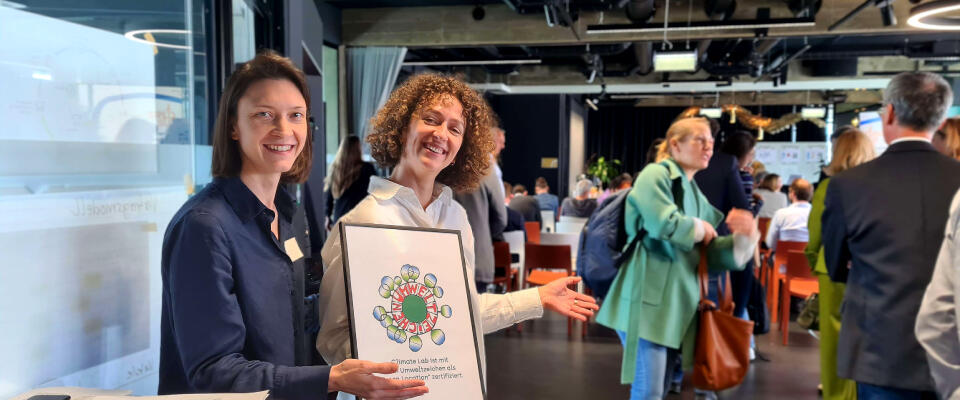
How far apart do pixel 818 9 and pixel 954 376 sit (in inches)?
289

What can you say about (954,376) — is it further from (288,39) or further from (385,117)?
(288,39)

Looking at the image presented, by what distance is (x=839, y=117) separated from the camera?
1836 centimetres

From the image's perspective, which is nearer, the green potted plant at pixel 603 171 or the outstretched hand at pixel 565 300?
the outstretched hand at pixel 565 300

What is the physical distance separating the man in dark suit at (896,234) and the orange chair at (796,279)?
311 centimetres

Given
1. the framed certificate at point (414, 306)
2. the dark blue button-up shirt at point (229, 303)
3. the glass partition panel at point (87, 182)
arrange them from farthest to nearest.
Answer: the glass partition panel at point (87, 182) < the framed certificate at point (414, 306) < the dark blue button-up shirt at point (229, 303)

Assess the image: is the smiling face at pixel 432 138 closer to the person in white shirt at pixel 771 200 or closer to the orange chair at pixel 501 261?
the orange chair at pixel 501 261

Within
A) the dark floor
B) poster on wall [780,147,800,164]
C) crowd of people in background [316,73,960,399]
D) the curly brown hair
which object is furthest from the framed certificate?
poster on wall [780,147,800,164]

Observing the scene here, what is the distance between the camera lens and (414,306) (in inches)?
49.1

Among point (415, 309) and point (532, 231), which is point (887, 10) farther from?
point (415, 309)

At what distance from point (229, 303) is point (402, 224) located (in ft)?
1.46

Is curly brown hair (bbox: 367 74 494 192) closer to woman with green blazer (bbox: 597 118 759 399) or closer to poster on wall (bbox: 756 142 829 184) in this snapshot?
woman with green blazer (bbox: 597 118 759 399)

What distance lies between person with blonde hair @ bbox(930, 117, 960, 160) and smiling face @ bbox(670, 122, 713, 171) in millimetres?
925

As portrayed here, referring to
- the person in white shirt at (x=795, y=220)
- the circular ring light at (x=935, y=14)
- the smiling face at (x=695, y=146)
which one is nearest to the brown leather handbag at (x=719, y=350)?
the smiling face at (x=695, y=146)

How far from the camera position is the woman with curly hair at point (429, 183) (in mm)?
1354
